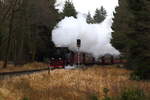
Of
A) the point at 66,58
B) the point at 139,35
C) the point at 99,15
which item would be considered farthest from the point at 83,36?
the point at 99,15

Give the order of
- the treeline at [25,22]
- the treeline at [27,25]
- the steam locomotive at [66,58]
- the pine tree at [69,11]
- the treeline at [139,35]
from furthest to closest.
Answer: the pine tree at [69,11], the treeline at [27,25], the treeline at [25,22], the steam locomotive at [66,58], the treeline at [139,35]

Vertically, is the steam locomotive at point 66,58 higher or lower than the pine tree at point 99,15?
lower

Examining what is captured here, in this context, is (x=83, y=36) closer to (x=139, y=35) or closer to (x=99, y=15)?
(x=139, y=35)

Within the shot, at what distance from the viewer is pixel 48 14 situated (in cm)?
5431

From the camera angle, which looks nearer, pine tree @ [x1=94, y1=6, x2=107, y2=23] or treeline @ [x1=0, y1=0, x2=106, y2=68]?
treeline @ [x1=0, y1=0, x2=106, y2=68]

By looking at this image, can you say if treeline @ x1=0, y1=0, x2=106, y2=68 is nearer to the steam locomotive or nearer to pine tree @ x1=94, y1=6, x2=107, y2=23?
the steam locomotive

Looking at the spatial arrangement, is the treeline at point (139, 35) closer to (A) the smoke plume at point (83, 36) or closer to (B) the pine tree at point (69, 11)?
(A) the smoke plume at point (83, 36)

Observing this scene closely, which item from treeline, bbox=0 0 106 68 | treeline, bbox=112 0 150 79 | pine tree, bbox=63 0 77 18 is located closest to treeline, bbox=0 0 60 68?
treeline, bbox=0 0 106 68

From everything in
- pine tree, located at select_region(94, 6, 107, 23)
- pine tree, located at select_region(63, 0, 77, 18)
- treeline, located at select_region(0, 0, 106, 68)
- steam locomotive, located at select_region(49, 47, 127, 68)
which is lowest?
steam locomotive, located at select_region(49, 47, 127, 68)

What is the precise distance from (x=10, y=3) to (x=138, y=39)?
19799 mm

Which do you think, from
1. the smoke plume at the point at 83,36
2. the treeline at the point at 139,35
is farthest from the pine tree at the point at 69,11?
the treeline at the point at 139,35

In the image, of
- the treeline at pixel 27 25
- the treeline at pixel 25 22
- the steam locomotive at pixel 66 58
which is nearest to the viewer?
the steam locomotive at pixel 66 58

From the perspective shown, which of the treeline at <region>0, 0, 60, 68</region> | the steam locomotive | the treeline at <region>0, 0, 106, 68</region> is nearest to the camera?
the steam locomotive

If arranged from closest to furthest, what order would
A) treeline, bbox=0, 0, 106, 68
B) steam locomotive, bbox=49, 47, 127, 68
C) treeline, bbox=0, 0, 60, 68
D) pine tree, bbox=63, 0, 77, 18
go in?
steam locomotive, bbox=49, 47, 127, 68 < treeline, bbox=0, 0, 60, 68 < treeline, bbox=0, 0, 106, 68 < pine tree, bbox=63, 0, 77, 18
